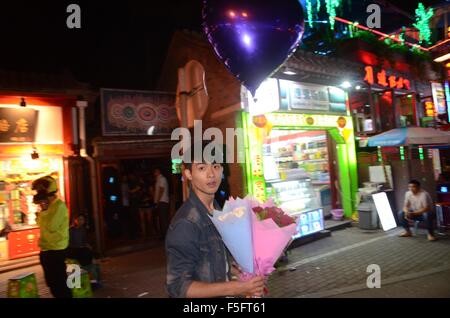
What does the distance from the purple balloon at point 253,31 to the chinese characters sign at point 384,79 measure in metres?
9.08

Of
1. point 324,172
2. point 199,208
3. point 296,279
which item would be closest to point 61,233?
point 199,208

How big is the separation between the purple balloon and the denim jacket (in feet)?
6.91

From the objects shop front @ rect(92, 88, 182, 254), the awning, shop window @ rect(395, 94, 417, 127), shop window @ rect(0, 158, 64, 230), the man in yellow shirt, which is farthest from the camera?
shop window @ rect(395, 94, 417, 127)

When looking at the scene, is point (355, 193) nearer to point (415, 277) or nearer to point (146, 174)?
point (415, 277)

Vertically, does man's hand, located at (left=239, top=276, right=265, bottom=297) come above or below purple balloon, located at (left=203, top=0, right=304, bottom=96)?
below

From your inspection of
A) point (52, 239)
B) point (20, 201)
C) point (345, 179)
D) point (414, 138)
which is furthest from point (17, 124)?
point (414, 138)

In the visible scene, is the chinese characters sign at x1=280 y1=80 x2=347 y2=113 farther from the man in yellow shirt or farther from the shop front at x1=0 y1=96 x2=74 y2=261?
the man in yellow shirt

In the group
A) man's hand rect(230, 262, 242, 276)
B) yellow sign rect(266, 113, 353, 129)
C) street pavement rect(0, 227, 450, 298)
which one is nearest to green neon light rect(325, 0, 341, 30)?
yellow sign rect(266, 113, 353, 129)

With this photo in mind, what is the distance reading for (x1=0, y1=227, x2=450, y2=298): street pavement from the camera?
527cm

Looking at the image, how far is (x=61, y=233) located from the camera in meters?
4.64

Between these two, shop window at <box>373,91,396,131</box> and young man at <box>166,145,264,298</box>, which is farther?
shop window at <box>373,91,396,131</box>

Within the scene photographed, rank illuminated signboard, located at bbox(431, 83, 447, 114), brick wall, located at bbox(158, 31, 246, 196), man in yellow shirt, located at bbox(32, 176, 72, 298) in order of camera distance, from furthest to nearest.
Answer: illuminated signboard, located at bbox(431, 83, 447, 114), brick wall, located at bbox(158, 31, 246, 196), man in yellow shirt, located at bbox(32, 176, 72, 298)

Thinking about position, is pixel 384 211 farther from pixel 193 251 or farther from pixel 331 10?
pixel 193 251

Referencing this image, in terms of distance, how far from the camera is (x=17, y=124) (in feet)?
27.4
